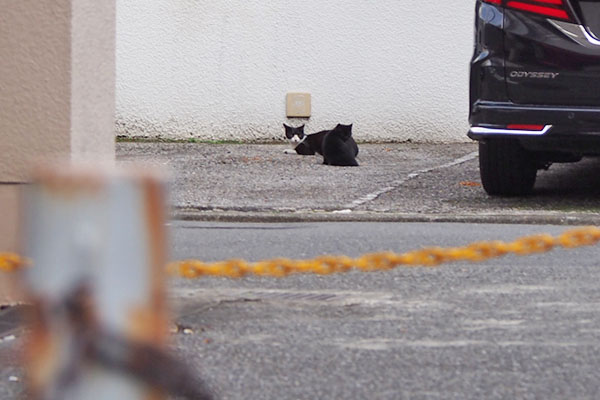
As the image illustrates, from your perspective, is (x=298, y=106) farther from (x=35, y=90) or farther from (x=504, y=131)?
(x=35, y=90)

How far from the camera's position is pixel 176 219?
7.86 m

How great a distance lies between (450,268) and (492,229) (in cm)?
Answer: 135

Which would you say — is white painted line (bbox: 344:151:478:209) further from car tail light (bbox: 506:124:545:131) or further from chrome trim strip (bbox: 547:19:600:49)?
chrome trim strip (bbox: 547:19:600:49)

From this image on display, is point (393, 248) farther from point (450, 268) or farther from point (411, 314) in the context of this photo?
point (411, 314)

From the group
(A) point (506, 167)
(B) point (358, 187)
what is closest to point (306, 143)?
(B) point (358, 187)

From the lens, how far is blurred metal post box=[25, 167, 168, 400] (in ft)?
5.13

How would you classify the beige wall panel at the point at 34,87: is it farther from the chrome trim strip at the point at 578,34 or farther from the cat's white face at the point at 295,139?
the cat's white face at the point at 295,139

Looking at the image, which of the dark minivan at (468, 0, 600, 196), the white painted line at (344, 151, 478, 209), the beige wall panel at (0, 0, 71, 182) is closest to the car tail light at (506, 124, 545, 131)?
the dark minivan at (468, 0, 600, 196)

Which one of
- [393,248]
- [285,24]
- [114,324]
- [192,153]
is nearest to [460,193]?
[393,248]

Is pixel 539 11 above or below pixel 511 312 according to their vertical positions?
above

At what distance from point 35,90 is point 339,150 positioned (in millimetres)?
6468

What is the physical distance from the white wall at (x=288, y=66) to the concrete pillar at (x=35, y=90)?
8.56 meters

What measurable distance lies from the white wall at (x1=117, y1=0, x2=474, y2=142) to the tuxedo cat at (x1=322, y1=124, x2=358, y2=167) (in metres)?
1.83

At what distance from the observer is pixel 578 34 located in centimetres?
748
